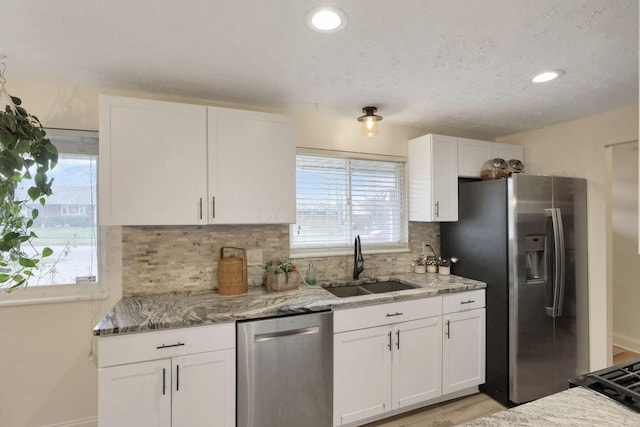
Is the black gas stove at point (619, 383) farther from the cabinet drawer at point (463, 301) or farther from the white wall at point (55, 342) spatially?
the white wall at point (55, 342)

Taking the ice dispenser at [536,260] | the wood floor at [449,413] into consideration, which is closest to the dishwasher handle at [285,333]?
→ the wood floor at [449,413]

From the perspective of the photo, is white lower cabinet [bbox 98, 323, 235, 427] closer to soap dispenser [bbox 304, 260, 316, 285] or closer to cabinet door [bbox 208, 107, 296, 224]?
cabinet door [bbox 208, 107, 296, 224]

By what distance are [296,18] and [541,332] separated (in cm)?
285

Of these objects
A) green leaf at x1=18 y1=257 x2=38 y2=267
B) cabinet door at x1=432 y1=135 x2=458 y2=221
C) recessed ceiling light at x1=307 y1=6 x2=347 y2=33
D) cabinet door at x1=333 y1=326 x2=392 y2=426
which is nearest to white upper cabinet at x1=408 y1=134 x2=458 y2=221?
cabinet door at x1=432 y1=135 x2=458 y2=221

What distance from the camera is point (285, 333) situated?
190 centimetres

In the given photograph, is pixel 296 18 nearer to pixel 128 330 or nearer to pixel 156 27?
pixel 156 27

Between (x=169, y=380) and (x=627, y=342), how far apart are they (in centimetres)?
471

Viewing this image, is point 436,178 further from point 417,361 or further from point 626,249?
point 626,249

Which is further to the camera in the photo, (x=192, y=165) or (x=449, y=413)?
(x=449, y=413)

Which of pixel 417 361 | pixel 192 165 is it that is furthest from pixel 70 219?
pixel 417 361

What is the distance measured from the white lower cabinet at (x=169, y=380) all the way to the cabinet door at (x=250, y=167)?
30.2 inches

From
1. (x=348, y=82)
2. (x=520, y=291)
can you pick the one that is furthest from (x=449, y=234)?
(x=348, y=82)

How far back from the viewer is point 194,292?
7.42 ft

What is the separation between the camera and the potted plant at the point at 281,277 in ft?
7.44
